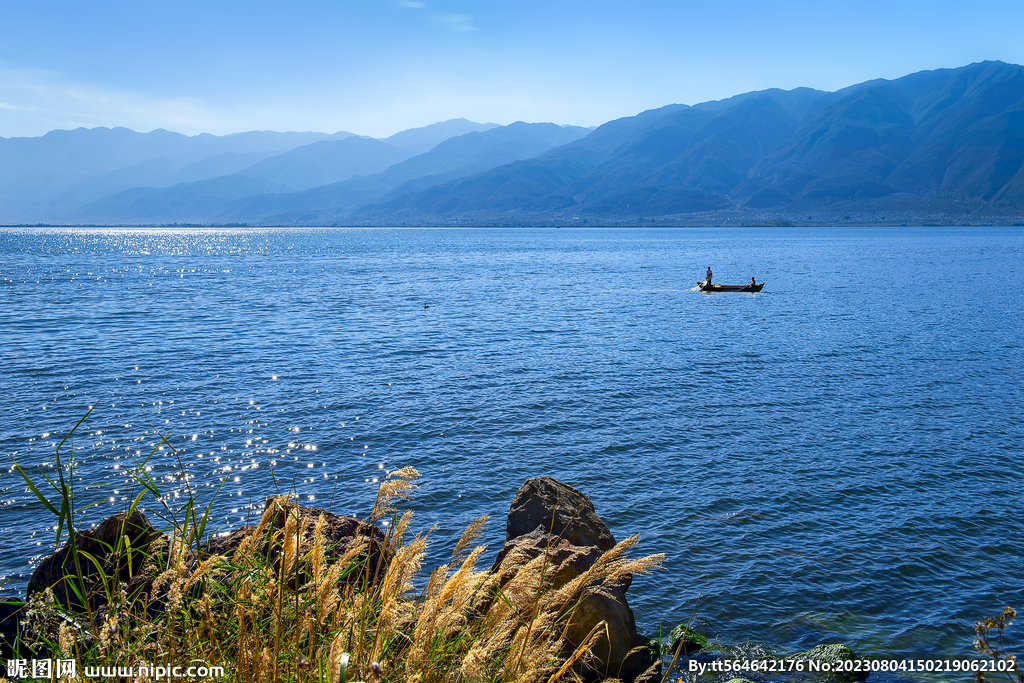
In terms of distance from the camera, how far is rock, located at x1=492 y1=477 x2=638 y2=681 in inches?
326

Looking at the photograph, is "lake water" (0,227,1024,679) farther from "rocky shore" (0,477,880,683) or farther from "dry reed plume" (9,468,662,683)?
"dry reed plume" (9,468,662,683)

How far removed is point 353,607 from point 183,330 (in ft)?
128

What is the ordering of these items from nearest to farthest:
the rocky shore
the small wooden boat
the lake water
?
the rocky shore < the lake water < the small wooden boat

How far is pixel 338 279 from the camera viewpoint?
76.5 meters

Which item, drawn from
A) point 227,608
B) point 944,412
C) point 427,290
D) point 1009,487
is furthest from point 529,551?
point 427,290

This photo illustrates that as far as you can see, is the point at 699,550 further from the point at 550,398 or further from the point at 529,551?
the point at 550,398

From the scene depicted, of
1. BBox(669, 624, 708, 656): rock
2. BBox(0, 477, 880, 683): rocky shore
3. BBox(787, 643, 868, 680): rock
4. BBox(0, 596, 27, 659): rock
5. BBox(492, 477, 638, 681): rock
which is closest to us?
BBox(0, 596, 27, 659): rock

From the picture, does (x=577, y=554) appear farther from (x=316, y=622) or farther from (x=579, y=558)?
(x=316, y=622)

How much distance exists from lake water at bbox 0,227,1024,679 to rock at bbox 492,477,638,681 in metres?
1.83

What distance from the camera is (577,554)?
7.20 metres

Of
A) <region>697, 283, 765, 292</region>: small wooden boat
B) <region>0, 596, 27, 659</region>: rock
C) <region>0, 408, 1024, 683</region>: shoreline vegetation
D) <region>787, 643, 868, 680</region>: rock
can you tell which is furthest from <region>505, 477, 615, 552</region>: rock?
<region>697, 283, 765, 292</region>: small wooden boat

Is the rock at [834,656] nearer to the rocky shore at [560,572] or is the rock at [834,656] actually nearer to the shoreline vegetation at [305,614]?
the rocky shore at [560,572]

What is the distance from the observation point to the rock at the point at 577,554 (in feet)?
27.2

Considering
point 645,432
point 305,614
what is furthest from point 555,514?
point 645,432
